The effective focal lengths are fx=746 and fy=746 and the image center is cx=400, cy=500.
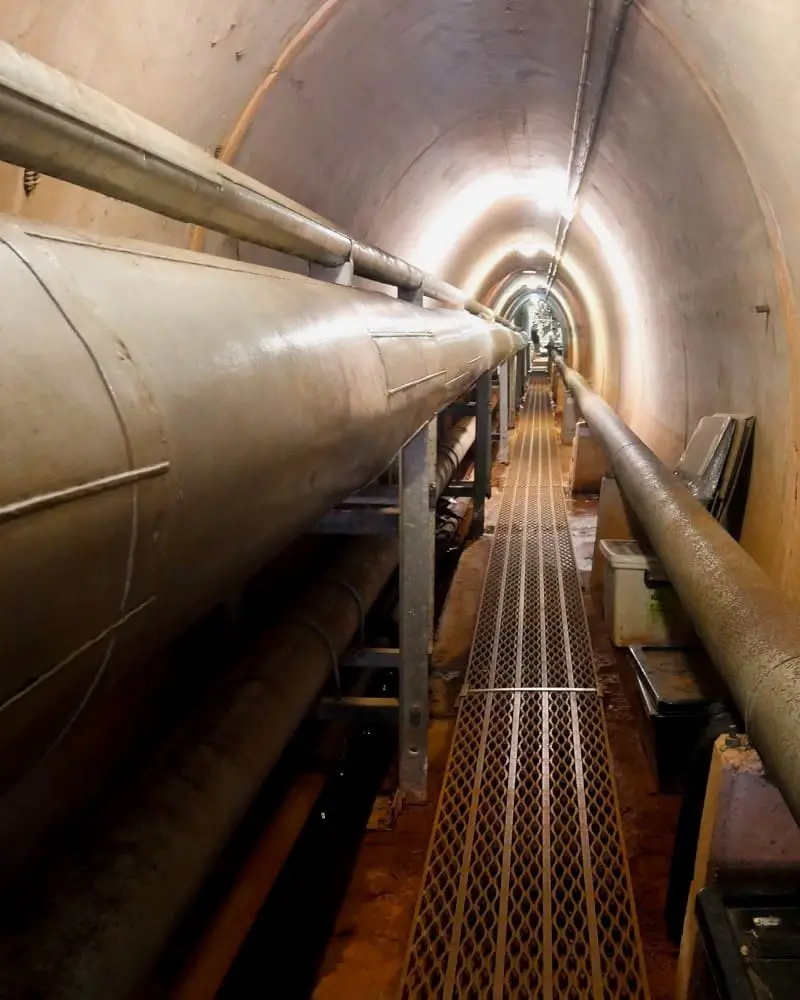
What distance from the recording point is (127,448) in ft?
2.06

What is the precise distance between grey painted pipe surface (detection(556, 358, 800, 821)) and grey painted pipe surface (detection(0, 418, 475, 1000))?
1102mm

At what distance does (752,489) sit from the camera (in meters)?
3.26

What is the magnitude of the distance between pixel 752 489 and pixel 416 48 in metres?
2.46

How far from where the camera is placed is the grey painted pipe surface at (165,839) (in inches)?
45.8

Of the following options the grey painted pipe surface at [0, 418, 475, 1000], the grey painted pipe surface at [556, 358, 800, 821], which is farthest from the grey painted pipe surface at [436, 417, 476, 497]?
the grey painted pipe surface at [0, 418, 475, 1000]

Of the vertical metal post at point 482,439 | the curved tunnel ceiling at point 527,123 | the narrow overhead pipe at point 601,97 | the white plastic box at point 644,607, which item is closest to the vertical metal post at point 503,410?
the narrow overhead pipe at point 601,97

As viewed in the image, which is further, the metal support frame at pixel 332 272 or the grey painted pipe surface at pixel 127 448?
the metal support frame at pixel 332 272

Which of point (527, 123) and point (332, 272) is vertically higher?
point (527, 123)

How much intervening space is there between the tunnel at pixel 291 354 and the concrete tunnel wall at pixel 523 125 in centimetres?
2

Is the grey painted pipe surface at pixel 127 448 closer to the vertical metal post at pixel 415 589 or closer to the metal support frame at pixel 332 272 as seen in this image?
the metal support frame at pixel 332 272

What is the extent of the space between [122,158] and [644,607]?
2.67 meters

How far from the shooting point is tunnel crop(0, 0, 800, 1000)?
0.63m

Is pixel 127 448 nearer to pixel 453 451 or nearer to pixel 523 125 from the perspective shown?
pixel 523 125

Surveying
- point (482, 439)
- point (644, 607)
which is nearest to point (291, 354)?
point (644, 607)
